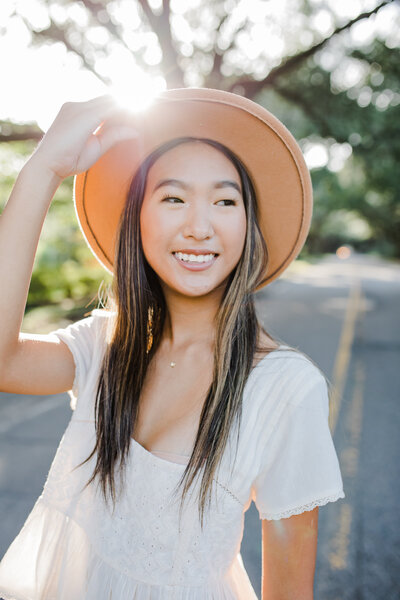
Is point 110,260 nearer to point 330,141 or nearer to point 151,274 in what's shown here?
point 151,274

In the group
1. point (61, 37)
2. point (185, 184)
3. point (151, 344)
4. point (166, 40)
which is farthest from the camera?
point (61, 37)

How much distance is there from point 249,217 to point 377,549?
109 inches

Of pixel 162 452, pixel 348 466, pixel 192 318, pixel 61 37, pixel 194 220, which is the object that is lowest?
pixel 348 466

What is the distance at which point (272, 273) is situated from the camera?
76.4 inches

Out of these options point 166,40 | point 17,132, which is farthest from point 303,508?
point 17,132

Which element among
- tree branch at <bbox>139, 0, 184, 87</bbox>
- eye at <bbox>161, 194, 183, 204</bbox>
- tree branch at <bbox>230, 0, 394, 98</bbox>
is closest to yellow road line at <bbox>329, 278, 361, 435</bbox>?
eye at <bbox>161, 194, 183, 204</bbox>

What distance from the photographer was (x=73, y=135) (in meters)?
1.42

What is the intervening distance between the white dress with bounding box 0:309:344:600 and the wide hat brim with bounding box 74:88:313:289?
1.82 ft

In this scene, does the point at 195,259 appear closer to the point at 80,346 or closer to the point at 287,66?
the point at 80,346

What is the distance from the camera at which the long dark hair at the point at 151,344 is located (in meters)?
1.43

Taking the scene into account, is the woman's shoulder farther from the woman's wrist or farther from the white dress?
the woman's wrist

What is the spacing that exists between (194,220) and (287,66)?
333 inches

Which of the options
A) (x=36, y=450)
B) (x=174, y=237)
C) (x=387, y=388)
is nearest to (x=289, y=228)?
(x=174, y=237)

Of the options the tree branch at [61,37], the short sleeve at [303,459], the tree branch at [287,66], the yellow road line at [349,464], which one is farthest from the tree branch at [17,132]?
the short sleeve at [303,459]
